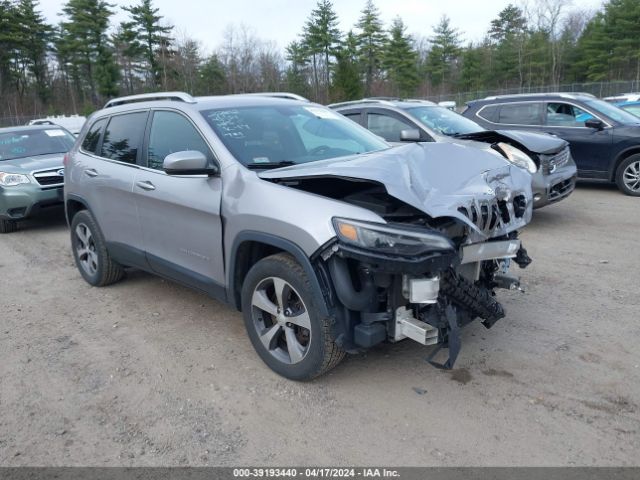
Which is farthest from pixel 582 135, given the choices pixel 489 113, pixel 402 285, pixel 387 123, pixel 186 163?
pixel 186 163

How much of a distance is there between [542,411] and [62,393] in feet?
10.0

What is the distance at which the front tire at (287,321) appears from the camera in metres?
3.25

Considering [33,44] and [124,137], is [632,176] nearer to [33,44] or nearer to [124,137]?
[124,137]

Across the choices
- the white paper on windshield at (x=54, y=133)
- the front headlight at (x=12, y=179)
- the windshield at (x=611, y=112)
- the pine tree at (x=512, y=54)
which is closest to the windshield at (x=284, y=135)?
the front headlight at (x=12, y=179)

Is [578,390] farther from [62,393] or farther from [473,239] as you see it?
[62,393]

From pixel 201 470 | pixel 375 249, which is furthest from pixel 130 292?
pixel 375 249

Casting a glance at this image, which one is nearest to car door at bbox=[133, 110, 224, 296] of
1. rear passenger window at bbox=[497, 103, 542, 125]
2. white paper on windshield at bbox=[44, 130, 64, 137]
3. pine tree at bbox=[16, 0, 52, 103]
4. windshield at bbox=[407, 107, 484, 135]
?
windshield at bbox=[407, 107, 484, 135]

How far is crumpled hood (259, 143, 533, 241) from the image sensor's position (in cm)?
318

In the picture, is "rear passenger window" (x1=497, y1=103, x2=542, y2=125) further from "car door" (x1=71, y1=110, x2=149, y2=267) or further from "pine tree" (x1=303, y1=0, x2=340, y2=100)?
"pine tree" (x1=303, y1=0, x2=340, y2=100)

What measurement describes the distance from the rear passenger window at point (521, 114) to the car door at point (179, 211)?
7.64m

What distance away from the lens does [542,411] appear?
3.17 m

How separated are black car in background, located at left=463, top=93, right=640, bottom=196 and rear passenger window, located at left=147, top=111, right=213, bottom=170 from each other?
724 centimetres

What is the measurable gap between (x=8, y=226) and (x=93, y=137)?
437 cm

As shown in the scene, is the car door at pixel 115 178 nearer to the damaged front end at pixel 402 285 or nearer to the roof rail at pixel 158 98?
the roof rail at pixel 158 98
